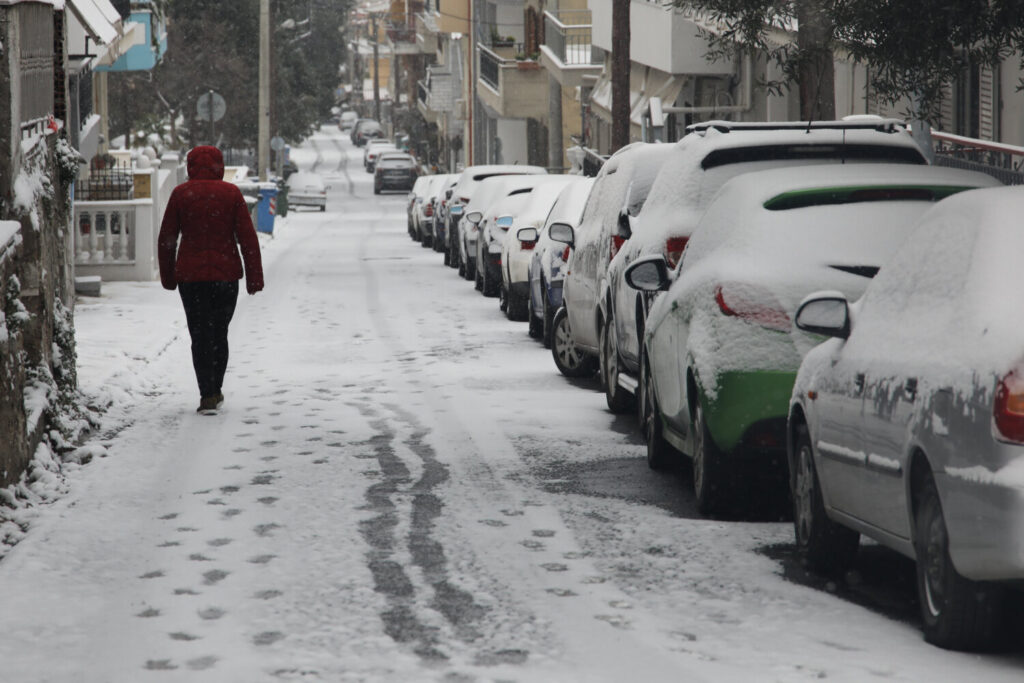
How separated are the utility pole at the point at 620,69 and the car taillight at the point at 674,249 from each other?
18.7 meters

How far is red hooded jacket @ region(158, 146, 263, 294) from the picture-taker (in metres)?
12.2

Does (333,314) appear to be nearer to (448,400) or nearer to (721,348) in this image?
(448,400)

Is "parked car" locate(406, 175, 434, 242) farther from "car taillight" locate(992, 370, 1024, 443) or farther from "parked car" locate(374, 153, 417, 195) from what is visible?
"parked car" locate(374, 153, 417, 195)

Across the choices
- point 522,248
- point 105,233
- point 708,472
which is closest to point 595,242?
point 708,472

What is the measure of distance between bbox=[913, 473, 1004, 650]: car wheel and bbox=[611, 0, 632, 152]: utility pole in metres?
23.1

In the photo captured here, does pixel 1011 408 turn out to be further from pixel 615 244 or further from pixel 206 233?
pixel 206 233

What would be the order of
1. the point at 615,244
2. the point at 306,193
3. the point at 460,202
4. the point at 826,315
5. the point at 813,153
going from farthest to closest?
1. the point at 306,193
2. the point at 460,202
3. the point at 615,244
4. the point at 813,153
5. the point at 826,315

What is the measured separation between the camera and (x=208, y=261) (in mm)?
12180

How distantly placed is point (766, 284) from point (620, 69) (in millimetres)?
21900

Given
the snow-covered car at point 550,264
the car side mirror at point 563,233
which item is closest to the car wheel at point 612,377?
the car side mirror at point 563,233

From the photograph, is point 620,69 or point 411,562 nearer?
point 411,562

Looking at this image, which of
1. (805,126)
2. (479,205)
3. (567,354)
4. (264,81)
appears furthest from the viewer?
(264,81)

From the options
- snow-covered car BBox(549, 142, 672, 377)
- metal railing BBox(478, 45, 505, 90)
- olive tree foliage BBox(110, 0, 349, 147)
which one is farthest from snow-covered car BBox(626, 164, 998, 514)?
olive tree foliage BBox(110, 0, 349, 147)

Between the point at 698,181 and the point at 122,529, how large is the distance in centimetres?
379
